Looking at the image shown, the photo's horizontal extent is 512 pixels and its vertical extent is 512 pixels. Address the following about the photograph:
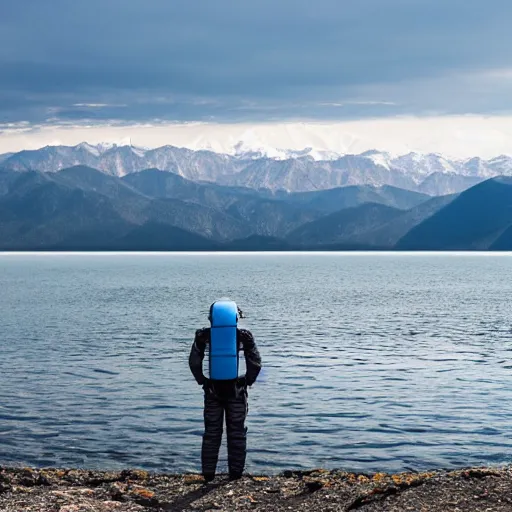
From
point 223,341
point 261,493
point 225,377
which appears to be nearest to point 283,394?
point 225,377

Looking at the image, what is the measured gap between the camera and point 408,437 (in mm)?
30344

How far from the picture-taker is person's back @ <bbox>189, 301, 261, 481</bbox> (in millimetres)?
20422

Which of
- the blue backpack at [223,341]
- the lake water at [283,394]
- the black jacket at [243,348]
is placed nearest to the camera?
the blue backpack at [223,341]

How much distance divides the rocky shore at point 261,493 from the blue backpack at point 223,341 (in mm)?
2729

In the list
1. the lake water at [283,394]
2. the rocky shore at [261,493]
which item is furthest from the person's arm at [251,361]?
the lake water at [283,394]

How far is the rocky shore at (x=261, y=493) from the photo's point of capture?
18125 mm

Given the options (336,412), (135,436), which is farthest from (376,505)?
(336,412)

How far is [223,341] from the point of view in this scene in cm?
2041

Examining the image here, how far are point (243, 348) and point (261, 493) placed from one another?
3324mm

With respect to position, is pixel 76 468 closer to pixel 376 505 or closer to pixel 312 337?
pixel 376 505

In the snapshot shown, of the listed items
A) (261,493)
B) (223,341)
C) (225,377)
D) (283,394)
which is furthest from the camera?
(283,394)

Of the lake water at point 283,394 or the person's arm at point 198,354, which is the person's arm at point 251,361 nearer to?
the person's arm at point 198,354

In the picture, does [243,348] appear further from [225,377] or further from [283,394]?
[283,394]

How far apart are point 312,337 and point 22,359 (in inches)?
932
